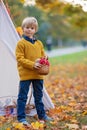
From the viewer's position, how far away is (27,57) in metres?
6.79

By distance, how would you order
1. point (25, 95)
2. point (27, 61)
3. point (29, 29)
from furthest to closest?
point (25, 95) → point (29, 29) → point (27, 61)

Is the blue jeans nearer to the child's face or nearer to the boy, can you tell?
the boy

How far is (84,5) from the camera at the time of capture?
10.7 meters

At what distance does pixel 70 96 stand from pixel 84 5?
7.27ft

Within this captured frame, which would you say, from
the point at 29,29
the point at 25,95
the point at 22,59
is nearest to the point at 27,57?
the point at 22,59

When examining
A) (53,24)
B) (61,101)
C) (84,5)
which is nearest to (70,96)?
(61,101)

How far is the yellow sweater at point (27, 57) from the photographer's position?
6629 mm

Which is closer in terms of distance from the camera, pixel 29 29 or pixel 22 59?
pixel 22 59

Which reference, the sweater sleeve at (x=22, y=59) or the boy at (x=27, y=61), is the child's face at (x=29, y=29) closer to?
the boy at (x=27, y=61)

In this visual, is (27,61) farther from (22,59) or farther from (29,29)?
(29,29)

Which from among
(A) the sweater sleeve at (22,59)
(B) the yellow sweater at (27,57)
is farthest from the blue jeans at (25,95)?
(A) the sweater sleeve at (22,59)

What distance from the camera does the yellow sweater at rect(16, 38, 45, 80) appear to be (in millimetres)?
6629

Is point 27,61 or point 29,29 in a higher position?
point 29,29

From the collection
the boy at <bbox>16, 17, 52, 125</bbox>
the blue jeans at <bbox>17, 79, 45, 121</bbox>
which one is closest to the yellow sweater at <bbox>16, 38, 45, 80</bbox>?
the boy at <bbox>16, 17, 52, 125</bbox>
